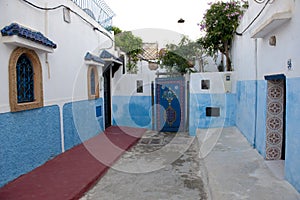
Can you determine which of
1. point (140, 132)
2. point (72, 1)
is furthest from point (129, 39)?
point (72, 1)

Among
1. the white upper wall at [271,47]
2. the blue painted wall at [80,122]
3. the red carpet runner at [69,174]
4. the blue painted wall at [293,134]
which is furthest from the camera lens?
the blue painted wall at [80,122]

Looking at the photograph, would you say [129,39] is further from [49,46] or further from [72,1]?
[49,46]

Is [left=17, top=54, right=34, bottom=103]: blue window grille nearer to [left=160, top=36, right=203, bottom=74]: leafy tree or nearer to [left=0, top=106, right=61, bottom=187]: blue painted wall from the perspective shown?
[left=0, top=106, right=61, bottom=187]: blue painted wall

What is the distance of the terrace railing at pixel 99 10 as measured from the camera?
8.77 meters

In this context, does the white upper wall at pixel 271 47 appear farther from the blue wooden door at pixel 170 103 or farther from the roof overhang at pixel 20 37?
the roof overhang at pixel 20 37

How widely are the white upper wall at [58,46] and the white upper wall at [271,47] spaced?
4.38 meters

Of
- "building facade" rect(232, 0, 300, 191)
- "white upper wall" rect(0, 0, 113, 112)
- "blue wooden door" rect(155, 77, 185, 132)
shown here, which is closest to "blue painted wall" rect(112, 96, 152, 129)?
"blue wooden door" rect(155, 77, 185, 132)

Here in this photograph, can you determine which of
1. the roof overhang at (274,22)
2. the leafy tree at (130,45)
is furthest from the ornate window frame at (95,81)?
the roof overhang at (274,22)

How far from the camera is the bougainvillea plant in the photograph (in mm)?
9461

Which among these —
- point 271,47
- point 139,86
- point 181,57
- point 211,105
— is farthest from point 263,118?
point 181,57

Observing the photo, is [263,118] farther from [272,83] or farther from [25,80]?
[25,80]

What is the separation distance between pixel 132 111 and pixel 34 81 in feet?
19.5

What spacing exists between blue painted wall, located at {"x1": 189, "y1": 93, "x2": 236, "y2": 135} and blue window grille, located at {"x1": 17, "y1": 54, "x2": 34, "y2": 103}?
5.86 metres

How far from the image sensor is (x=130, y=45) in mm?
14836
